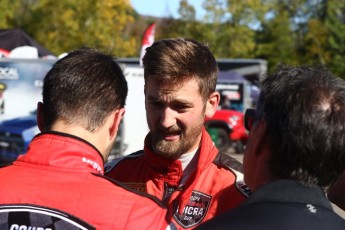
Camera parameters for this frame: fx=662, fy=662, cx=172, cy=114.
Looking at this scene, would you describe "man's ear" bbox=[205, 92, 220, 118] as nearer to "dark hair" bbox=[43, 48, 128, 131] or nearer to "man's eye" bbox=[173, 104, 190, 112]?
"man's eye" bbox=[173, 104, 190, 112]

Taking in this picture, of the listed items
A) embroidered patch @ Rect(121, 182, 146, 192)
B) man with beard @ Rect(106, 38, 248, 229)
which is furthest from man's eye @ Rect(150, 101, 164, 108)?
embroidered patch @ Rect(121, 182, 146, 192)

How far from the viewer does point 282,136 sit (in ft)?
6.07

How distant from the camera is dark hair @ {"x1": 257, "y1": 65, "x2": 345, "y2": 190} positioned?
1823mm

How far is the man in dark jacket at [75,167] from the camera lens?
78.1 inches

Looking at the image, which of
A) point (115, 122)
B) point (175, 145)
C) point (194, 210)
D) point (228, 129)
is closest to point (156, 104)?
point (175, 145)

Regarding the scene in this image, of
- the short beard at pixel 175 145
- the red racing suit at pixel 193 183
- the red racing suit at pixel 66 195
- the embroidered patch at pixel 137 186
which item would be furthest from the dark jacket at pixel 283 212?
the embroidered patch at pixel 137 186

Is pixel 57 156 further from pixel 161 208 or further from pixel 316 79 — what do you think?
pixel 316 79

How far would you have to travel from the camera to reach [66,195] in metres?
2.00

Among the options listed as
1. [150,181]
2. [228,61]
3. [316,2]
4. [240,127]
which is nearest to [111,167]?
[150,181]

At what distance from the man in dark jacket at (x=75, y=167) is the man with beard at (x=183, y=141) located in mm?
599

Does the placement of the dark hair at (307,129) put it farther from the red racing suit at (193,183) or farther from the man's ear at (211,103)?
the man's ear at (211,103)

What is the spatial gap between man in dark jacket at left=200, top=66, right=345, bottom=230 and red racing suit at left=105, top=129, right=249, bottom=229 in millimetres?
861

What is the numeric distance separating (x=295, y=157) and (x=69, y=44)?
2687 centimetres

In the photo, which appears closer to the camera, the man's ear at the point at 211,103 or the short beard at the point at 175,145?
the short beard at the point at 175,145
